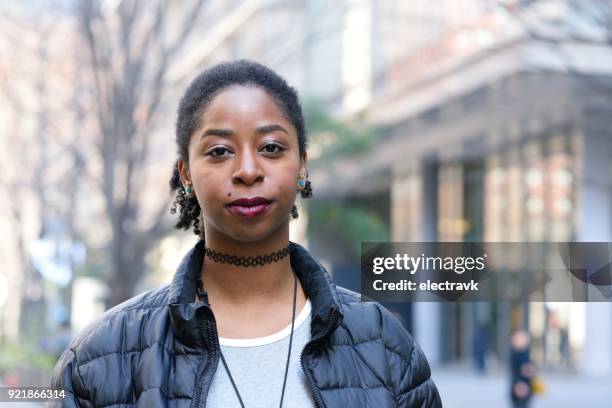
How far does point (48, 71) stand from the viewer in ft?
50.6

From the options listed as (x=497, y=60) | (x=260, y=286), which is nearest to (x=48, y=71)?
(x=497, y=60)

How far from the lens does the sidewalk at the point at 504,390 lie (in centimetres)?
1906

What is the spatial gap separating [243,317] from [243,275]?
10cm

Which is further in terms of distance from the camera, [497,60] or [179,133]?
[497,60]

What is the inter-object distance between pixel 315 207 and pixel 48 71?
16.3 meters

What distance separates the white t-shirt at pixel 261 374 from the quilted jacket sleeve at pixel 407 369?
212 millimetres

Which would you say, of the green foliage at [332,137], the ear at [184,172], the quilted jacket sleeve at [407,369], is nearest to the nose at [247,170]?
the ear at [184,172]

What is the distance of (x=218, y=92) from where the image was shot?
7.96ft

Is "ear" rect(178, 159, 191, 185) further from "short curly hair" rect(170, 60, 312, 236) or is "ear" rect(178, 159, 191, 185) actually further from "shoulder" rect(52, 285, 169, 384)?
"shoulder" rect(52, 285, 169, 384)

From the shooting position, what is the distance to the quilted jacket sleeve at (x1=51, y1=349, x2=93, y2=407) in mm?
2324

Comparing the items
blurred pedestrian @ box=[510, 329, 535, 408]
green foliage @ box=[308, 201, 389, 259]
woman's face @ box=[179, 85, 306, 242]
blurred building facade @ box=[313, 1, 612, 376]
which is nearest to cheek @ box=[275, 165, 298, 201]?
woman's face @ box=[179, 85, 306, 242]

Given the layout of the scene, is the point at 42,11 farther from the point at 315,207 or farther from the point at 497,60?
the point at 315,207

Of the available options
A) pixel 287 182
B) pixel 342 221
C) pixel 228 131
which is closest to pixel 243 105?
pixel 228 131

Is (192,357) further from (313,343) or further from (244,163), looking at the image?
(244,163)
